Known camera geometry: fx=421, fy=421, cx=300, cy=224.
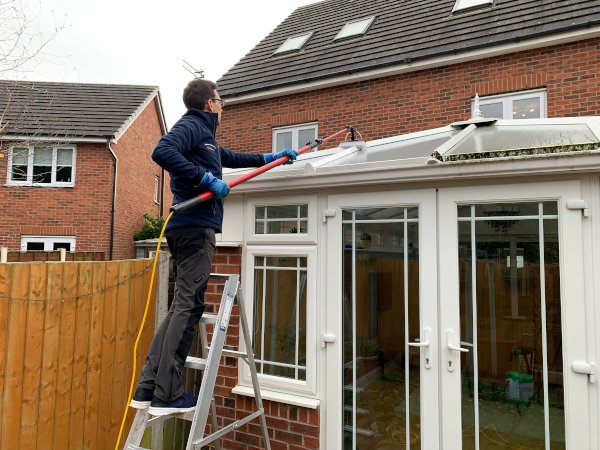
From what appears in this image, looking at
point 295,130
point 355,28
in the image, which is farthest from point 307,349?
point 355,28

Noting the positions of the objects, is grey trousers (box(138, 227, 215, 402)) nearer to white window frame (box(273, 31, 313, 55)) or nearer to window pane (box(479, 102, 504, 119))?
window pane (box(479, 102, 504, 119))

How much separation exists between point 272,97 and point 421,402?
764 centimetres

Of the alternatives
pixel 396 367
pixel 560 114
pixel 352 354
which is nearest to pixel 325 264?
pixel 352 354

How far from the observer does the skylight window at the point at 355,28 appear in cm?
927

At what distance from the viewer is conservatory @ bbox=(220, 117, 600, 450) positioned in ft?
8.05

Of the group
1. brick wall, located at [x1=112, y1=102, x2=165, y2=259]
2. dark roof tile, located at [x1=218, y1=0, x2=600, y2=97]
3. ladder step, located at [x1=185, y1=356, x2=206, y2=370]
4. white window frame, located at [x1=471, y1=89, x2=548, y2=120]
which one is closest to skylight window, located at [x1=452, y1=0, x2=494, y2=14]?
dark roof tile, located at [x1=218, y1=0, x2=600, y2=97]

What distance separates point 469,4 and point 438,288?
750 cm

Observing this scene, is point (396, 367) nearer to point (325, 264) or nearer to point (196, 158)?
point (325, 264)

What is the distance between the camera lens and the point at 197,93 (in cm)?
273

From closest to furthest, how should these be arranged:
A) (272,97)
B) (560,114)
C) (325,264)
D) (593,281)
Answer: (593,281), (325,264), (560,114), (272,97)

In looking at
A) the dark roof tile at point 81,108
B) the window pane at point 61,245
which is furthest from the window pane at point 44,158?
the window pane at point 61,245

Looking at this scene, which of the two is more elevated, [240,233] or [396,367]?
[240,233]

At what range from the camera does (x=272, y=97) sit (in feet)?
30.1

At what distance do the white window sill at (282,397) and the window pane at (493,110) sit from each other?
5.85m
